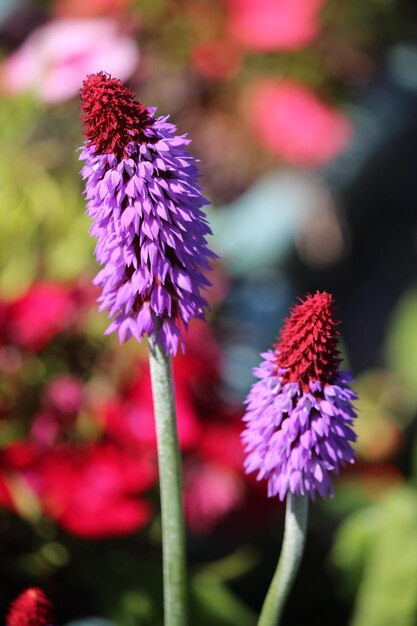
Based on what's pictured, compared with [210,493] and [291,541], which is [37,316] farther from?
[291,541]

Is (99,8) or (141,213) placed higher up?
(99,8)

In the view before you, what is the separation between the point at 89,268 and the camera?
1.38 m

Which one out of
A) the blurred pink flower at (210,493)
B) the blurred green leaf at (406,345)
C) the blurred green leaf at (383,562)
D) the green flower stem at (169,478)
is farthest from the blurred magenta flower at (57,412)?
the blurred green leaf at (406,345)

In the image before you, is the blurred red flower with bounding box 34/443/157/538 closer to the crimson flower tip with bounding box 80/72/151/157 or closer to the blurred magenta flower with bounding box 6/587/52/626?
the blurred magenta flower with bounding box 6/587/52/626

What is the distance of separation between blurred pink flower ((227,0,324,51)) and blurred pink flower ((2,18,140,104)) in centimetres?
38

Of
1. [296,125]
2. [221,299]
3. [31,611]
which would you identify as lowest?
[31,611]

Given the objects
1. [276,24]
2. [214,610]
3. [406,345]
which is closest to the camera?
[214,610]

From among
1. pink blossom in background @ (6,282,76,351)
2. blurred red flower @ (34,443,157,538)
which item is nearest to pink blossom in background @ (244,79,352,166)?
A: pink blossom in background @ (6,282,76,351)

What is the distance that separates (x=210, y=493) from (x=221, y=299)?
477 millimetres

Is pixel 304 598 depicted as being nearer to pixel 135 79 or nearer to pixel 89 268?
pixel 89 268

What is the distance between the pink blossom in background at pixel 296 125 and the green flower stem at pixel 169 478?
66.5 inches

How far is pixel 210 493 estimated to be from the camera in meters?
1.01

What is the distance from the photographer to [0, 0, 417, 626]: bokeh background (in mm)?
935

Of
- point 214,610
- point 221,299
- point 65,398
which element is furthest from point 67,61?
point 214,610
